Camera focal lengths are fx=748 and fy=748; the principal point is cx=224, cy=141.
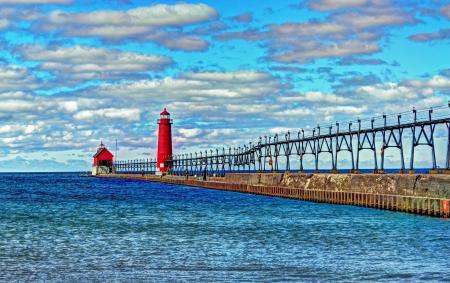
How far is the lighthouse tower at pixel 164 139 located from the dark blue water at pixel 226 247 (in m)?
84.8

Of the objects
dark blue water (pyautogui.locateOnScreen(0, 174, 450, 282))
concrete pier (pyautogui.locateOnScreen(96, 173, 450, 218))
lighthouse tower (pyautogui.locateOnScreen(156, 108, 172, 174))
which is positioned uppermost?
lighthouse tower (pyautogui.locateOnScreen(156, 108, 172, 174))

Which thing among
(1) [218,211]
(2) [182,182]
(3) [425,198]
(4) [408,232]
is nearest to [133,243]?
(4) [408,232]

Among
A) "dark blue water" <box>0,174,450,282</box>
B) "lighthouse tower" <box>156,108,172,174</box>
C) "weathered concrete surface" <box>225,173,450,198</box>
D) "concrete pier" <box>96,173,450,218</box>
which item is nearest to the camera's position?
"dark blue water" <box>0,174,450,282</box>

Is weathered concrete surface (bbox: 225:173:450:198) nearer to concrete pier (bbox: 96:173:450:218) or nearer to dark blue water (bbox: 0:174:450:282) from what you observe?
concrete pier (bbox: 96:173:450:218)

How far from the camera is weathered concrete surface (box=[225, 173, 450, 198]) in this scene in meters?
55.1

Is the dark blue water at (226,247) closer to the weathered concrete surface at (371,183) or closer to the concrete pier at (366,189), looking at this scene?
the concrete pier at (366,189)

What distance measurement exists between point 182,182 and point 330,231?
331 ft

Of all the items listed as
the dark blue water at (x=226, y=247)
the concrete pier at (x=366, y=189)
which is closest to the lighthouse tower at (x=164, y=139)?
the concrete pier at (x=366, y=189)

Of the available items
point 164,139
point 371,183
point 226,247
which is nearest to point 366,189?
point 371,183

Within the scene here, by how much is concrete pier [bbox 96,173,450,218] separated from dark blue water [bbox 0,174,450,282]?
1.57m

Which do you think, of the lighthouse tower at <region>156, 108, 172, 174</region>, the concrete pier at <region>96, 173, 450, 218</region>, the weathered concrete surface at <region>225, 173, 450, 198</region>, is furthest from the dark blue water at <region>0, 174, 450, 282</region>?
the lighthouse tower at <region>156, 108, 172, 174</region>

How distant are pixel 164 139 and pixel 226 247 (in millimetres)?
114832

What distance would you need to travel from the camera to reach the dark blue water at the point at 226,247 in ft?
97.8

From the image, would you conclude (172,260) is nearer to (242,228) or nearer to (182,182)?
(242,228)
